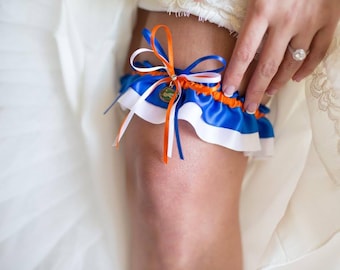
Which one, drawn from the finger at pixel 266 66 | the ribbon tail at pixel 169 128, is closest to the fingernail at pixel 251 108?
the finger at pixel 266 66

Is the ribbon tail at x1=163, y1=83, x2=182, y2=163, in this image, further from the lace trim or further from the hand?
the lace trim

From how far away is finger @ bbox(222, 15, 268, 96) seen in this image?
647 mm

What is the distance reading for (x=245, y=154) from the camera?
753 mm

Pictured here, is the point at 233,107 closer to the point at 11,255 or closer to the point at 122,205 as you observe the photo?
the point at 122,205

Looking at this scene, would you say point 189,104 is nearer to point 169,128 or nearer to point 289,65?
point 169,128

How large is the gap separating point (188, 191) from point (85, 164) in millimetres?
218

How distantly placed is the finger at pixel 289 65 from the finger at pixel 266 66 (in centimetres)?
2

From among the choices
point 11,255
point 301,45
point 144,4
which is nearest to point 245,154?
point 301,45

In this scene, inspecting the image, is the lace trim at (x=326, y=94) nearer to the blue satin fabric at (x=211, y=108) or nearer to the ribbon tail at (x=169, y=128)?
the blue satin fabric at (x=211, y=108)

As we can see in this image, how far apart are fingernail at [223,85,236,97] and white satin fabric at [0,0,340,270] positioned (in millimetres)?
128

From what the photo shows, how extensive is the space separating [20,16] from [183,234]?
1.46ft

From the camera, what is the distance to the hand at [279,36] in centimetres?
65

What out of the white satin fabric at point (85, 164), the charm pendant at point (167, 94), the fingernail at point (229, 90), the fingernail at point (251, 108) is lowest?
the white satin fabric at point (85, 164)

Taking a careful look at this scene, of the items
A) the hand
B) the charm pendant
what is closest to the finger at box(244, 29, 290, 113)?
the hand
